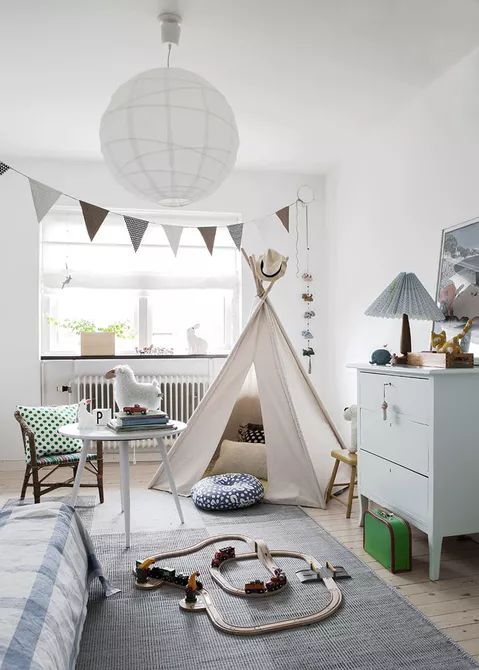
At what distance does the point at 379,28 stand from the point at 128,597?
9.46 ft

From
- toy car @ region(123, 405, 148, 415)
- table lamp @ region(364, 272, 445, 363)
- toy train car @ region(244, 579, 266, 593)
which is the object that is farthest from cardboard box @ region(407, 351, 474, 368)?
toy car @ region(123, 405, 148, 415)

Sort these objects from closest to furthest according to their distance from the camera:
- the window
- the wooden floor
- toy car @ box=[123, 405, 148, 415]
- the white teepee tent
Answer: the wooden floor → toy car @ box=[123, 405, 148, 415] → the white teepee tent → the window

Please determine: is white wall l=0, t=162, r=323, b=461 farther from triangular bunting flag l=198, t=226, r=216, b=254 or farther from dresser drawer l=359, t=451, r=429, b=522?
dresser drawer l=359, t=451, r=429, b=522

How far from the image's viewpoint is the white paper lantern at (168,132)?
2.08 metres

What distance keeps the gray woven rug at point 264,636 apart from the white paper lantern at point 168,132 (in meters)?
1.66

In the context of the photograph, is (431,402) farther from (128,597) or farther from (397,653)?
(128,597)

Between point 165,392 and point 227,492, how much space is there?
64.7 inches

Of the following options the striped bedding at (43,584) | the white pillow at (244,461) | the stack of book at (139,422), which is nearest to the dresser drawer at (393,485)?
the white pillow at (244,461)

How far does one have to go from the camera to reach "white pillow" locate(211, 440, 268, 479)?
164 inches

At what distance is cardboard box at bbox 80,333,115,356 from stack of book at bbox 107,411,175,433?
5.69 feet

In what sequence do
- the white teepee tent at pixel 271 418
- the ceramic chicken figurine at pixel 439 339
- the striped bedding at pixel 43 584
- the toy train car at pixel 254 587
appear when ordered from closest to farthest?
the striped bedding at pixel 43 584 < the toy train car at pixel 254 587 < the ceramic chicken figurine at pixel 439 339 < the white teepee tent at pixel 271 418

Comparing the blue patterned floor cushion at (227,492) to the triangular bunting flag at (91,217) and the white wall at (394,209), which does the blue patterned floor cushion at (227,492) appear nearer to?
the white wall at (394,209)

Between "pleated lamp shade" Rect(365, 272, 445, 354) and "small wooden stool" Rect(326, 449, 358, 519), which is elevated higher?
"pleated lamp shade" Rect(365, 272, 445, 354)

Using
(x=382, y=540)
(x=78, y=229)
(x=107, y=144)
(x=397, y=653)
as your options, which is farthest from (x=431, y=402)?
(x=78, y=229)
